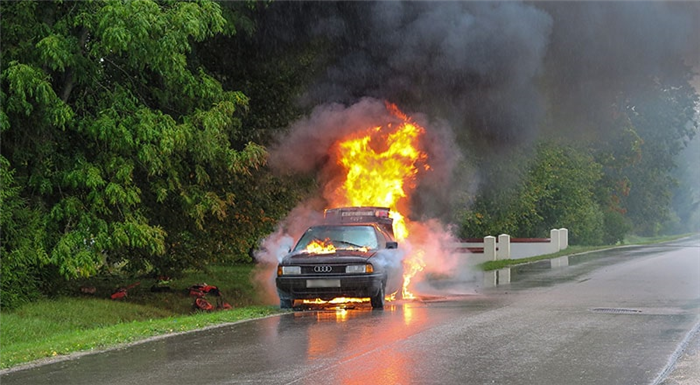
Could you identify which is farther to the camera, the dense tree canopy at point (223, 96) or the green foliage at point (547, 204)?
the green foliage at point (547, 204)

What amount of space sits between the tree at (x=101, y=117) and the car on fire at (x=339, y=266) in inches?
93.7

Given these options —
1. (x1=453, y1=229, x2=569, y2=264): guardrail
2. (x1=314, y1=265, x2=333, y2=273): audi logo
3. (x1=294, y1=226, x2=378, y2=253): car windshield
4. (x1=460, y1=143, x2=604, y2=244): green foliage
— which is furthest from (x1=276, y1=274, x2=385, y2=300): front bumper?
(x1=453, y1=229, x2=569, y2=264): guardrail

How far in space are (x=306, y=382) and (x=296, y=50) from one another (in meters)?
13.5

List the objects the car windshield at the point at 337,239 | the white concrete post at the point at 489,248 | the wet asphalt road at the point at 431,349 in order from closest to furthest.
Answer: the wet asphalt road at the point at 431,349
the car windshield at the point at 337,239
the white concrete post at the point at 489,248

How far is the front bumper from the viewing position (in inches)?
584

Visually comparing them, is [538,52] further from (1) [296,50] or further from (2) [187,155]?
(2) [187,155]


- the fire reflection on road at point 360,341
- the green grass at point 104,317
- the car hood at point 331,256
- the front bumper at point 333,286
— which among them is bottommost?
the green grass at point 104,317

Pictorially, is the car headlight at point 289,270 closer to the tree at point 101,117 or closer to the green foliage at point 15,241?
the tree at point 101,117

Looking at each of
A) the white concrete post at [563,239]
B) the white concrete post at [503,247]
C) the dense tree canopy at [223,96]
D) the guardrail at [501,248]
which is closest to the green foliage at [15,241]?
the dense tree canopy at [223,96]

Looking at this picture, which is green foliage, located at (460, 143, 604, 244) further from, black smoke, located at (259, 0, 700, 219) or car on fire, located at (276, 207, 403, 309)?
car on fire, located at (276, 207, 403, 309)

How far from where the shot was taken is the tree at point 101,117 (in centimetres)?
1503

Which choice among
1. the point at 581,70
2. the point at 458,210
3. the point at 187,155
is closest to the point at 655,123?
the point at 458,210

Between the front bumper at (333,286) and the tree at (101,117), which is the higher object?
the tree at (101,117)

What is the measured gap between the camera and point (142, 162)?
16562 mm
